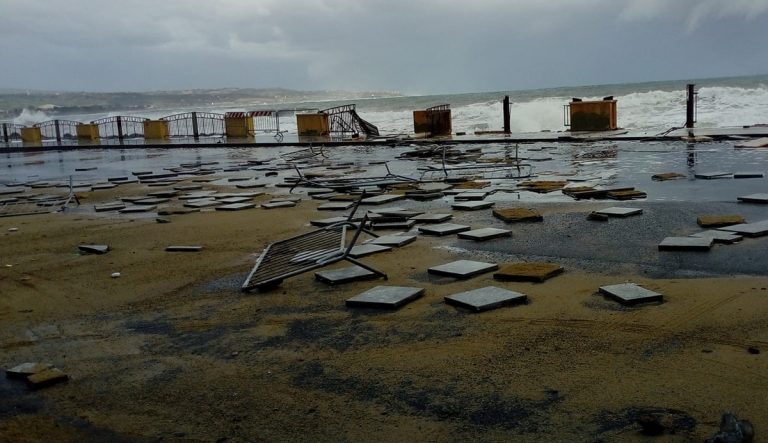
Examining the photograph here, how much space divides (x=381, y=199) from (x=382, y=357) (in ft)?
23.0

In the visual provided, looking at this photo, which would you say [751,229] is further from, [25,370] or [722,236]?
[25,370]

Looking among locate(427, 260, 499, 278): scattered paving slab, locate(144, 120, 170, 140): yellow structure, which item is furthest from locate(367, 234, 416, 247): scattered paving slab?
locate(144, 120, 170, 140): yellow structure

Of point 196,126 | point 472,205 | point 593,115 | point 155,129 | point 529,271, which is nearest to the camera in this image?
point 529,271

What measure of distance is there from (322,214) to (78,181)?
968 cm

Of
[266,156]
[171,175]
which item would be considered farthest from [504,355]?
[266,156]

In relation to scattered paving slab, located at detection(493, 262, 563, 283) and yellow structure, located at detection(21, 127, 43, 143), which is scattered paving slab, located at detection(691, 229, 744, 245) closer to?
scattered paving slab, located at detection(493, 262, 563, 283)

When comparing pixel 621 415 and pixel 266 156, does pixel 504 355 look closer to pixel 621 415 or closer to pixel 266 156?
pixel 621 415

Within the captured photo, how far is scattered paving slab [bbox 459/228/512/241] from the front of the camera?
797 centimetres

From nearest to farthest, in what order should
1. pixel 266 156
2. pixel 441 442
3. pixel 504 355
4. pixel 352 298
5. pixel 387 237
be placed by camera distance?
pixel 441 442 → pixel 504 355 → pixel 352 298 → pixel 387 237 → pixel 266 156

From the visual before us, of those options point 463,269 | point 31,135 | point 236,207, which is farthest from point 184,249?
point 31,135

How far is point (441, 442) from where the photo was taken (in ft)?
11.0

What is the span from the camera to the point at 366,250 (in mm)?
7512

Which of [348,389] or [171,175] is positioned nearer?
[348,389]

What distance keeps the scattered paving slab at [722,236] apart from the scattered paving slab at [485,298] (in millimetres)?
2703
